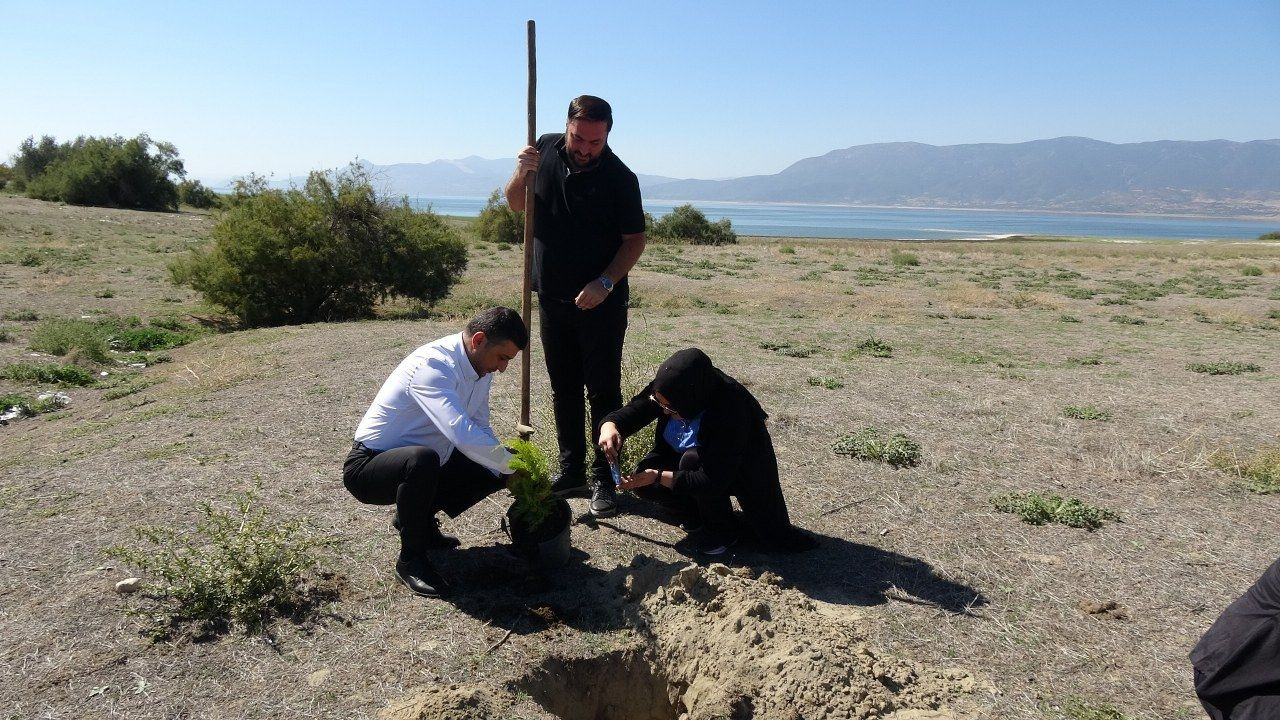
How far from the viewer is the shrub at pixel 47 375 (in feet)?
29.2

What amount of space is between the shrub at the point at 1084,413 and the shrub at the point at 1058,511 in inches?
92.5

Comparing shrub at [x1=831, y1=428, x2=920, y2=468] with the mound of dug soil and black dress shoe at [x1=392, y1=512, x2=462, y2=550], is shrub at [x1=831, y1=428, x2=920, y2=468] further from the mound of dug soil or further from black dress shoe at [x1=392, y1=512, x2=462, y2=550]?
black dress shoe at [x1=392, y1=512, x2=462, y2=550]

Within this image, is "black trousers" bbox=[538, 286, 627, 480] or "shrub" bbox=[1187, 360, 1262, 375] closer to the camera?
"black trousers" bbox=[538, 286, 627, 480]

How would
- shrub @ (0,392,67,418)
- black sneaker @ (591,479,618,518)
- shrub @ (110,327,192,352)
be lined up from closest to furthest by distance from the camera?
1. black sneaker @ (591,479,618,518)
2. shrub @ (0,392,67,418)
3. shrub @ (110,327,192,352)

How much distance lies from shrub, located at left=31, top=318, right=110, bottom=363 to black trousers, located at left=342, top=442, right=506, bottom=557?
27.9 ft

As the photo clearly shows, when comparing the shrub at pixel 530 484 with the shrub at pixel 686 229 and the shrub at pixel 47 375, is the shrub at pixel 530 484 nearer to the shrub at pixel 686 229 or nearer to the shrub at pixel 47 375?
the shrub at pixel 47 375

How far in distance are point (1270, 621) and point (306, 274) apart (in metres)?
14.8

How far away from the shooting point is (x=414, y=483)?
11.6ft

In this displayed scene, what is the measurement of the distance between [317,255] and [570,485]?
11.3 m

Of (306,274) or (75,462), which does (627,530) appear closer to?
(75,462)

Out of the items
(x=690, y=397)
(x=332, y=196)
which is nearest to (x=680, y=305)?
(x=332, y=196)

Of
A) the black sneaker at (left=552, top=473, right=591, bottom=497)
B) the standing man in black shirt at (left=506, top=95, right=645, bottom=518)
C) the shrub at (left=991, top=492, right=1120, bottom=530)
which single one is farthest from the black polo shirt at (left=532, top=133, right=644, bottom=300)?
the shrub at (left=991, top=492, right=1120, bottom=530)

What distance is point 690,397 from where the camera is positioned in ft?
12.8

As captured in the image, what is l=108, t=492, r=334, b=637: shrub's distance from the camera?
3.43 meters
